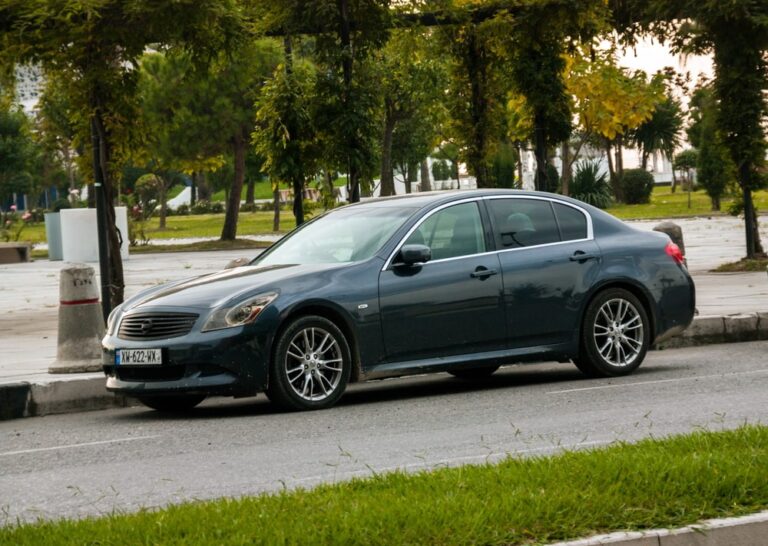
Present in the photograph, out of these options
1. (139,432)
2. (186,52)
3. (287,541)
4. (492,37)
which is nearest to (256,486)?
(287,541)

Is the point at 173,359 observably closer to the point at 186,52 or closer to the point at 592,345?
the point at 592,345

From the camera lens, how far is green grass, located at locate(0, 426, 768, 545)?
18.7 ft

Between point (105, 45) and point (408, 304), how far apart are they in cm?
643

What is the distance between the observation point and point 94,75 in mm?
15953

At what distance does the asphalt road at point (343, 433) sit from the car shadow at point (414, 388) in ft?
0.07

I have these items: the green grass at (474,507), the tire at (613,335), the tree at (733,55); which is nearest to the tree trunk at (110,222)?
the tire at (613,335)

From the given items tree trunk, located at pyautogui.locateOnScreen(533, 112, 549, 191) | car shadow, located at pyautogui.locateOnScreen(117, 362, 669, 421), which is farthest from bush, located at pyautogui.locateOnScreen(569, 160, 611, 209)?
car shadow, located at pyautogui.locateOnScreen(117, 362, 669, 421)

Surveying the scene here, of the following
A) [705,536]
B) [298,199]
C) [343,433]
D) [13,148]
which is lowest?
[343,433]

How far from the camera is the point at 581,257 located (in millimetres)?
12328

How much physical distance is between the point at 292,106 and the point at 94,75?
10.1ft

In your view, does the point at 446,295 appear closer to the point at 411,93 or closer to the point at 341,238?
the point at 341,238

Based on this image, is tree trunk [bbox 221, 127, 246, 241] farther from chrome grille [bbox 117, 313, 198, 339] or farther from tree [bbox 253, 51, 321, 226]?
chrome grille [bbox 117, 313, 198, 339]

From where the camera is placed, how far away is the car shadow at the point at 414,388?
11.3 meters

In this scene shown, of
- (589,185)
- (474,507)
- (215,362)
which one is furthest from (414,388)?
(589,185)
